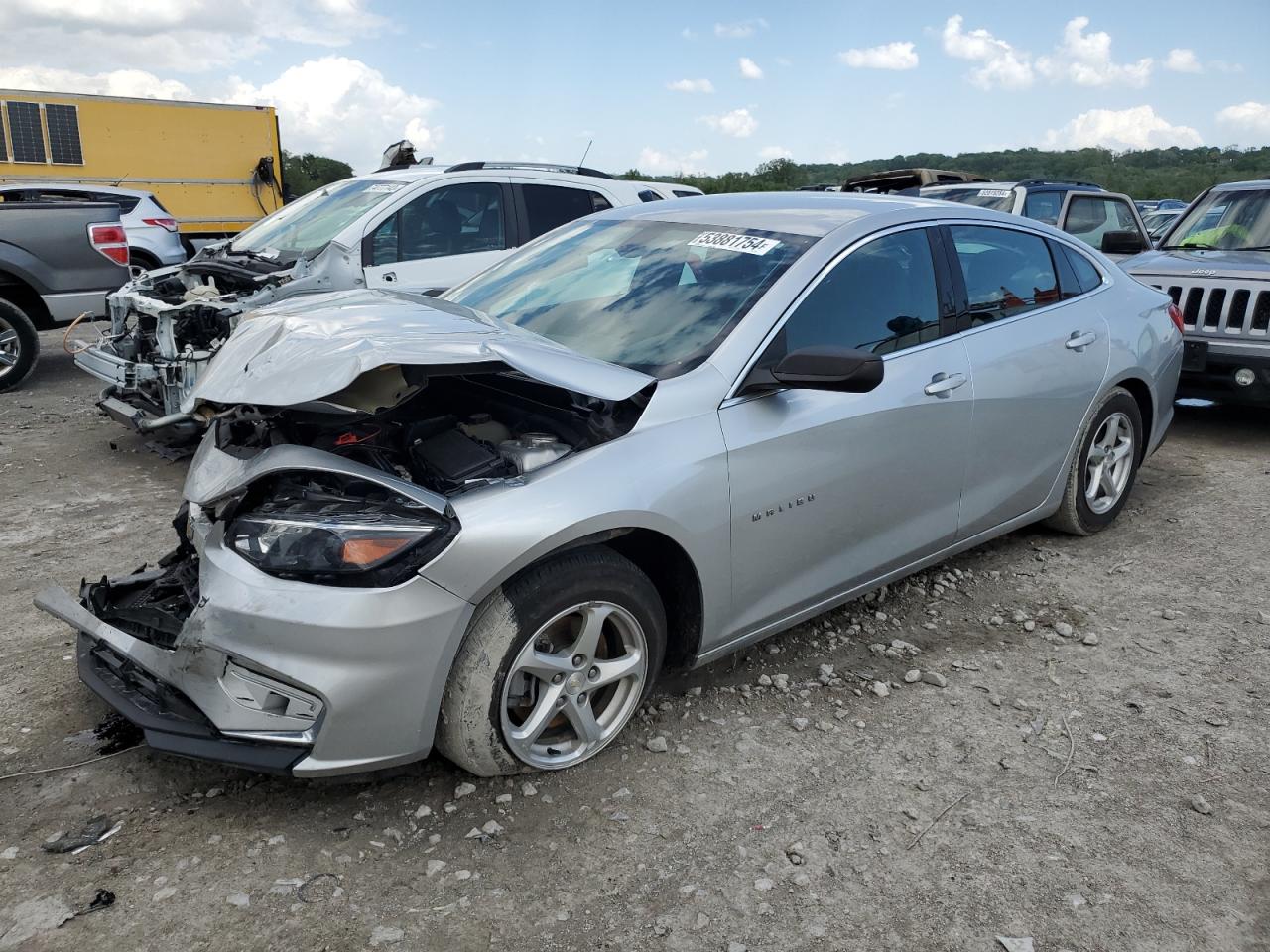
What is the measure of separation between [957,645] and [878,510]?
732 millimetres

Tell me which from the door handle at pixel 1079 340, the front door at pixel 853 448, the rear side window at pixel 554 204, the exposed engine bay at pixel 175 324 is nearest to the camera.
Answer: the front door at pixel 853 448

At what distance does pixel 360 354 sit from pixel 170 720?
1104 mm

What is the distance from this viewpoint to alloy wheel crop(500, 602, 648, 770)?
9.27ft

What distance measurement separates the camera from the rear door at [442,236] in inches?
275

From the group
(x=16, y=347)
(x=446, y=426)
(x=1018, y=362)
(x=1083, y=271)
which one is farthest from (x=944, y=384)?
(x=16, y=347)

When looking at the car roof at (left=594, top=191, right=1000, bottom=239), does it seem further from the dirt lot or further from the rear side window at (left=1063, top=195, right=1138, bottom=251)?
the rear side window at (left=1063, top=195, right=1138, bottom=251)

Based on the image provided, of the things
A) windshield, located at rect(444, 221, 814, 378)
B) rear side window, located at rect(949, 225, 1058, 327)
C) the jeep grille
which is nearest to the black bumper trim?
windshield, located at rect(444, 221, 814, 378)

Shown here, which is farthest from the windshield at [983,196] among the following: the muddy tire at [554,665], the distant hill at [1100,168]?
the distant hill at [1100,168]

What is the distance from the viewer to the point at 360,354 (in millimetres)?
2695

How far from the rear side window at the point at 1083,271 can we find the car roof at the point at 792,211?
520 mm

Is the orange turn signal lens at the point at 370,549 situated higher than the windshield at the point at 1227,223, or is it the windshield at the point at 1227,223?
the windshield at the point at 1227,223

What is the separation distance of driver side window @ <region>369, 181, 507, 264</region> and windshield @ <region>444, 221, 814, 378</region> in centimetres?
311

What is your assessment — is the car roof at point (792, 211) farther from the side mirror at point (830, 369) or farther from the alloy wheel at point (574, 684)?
the alloy wheel at point (574, 684)

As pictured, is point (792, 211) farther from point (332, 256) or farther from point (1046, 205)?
point (1046, 205)
